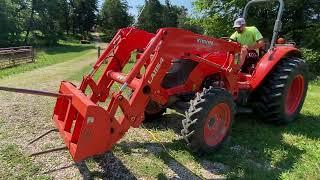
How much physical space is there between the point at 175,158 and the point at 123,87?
1292 millimetres

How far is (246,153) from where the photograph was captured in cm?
582

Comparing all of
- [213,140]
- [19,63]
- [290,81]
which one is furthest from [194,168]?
[19,63]

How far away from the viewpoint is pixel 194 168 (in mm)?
5242

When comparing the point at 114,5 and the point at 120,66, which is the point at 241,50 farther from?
the point at 114,5

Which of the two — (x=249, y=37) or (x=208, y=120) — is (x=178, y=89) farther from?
(x=249, y=37)

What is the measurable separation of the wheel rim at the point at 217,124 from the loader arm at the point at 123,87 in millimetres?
730

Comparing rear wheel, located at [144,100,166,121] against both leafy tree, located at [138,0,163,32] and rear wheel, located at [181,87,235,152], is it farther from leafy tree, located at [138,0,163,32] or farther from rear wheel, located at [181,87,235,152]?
leafy tree, located at [138,0,163,32]

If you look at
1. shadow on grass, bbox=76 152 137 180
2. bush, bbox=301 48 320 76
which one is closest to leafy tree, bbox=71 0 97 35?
bush, bbox=301 48 320 76

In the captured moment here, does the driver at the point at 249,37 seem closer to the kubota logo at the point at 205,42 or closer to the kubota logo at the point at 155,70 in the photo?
the kubota logo at the point at 205,42

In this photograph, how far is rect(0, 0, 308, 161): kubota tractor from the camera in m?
4.73

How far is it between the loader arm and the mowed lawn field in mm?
466

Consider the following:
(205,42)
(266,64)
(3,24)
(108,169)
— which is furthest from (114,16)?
(108,169)

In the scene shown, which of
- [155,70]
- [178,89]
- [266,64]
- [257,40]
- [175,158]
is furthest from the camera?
[257,40]

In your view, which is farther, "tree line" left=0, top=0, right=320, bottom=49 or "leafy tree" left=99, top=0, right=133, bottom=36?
"leafy tree" left=99, top=0, right=133, bottom=36
